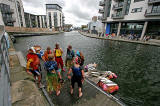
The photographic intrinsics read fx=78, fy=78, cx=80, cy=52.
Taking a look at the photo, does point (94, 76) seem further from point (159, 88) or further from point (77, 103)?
point (159, 88)

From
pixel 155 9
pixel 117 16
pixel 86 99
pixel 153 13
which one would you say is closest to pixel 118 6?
pixel 117 16

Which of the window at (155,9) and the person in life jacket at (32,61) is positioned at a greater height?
→ the window at (155,9)

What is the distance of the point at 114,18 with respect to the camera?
30.5m

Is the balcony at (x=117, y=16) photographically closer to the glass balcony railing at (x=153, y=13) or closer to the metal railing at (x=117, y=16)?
the metal railing at (x=117, y=16)

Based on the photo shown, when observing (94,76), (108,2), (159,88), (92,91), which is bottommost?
(159,88)

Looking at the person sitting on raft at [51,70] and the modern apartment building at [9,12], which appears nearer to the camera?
the person sitting on raft at [51,70]

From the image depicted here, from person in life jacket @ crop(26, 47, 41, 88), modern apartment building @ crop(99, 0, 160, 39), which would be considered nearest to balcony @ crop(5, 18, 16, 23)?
modern apartment building @ crop(99, 0, 160, 39)

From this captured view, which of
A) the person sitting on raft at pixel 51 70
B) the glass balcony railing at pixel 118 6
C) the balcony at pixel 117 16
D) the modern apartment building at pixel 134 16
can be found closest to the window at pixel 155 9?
the modern apartment building at pixel 134 16

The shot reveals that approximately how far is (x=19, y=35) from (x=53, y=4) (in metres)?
55.8

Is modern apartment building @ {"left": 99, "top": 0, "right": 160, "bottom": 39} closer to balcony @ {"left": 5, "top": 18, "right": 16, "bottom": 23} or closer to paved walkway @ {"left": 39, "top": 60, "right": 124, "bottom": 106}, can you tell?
paved walkway @ {"left": 39, "top": 60, "right": 124, "bottom": 106}

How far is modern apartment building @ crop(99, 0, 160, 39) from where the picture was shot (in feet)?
70.4

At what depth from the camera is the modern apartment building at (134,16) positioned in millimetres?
21469

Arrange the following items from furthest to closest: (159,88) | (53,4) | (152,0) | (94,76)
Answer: (53,4) → (152,0) → (94,76) → (159,88)

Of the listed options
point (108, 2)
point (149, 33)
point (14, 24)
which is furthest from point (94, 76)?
point (14, 24)
